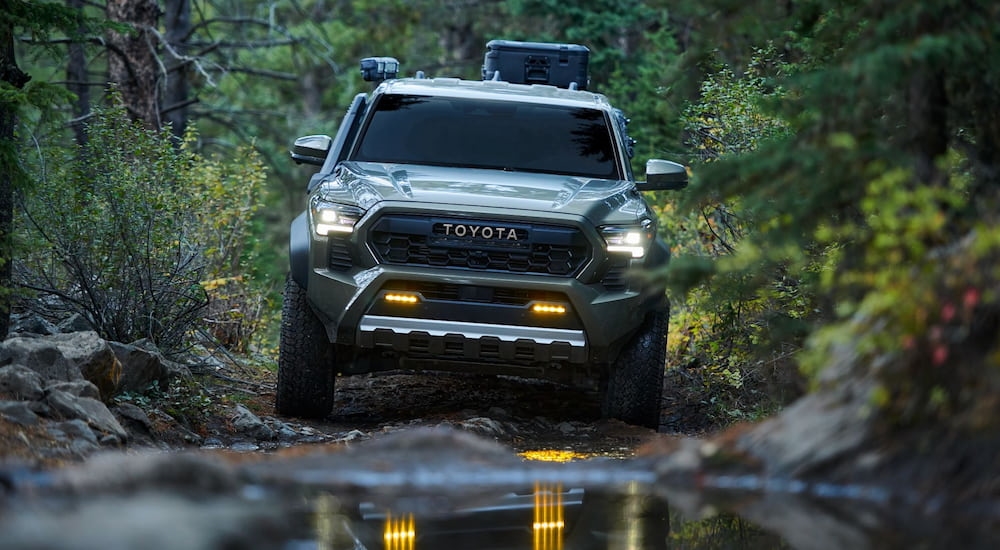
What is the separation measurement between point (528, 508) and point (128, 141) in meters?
6.15

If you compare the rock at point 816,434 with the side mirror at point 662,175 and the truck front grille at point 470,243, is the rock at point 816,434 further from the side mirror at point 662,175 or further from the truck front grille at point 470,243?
the side mirror at point 662,175

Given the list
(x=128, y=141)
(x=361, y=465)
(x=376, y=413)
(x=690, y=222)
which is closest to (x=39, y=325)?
(x=128, y=141)

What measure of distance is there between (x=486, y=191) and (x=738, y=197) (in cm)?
166

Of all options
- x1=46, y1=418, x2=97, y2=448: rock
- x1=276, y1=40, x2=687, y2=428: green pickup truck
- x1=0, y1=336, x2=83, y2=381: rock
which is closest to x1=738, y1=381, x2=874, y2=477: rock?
x1=276, y1=40, x2=687, y2=428: green pickup truck

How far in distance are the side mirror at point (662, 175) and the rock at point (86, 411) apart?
398 cm

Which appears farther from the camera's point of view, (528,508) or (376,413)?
(376,413)

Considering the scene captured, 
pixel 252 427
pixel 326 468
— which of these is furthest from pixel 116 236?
pixel 326 468

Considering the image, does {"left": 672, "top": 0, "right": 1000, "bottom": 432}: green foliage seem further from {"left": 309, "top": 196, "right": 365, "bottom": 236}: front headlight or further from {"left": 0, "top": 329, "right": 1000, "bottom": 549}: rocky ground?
{"left": 309, "top": 196, "right": 365, "bottom": 236}: front headlight

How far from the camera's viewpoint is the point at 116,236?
34.1ft

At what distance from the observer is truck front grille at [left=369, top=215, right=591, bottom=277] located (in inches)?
345

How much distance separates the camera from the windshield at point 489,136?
10.0 meters

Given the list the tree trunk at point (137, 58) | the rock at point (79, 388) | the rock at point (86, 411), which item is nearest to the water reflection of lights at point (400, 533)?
the rock at point (86, 411)

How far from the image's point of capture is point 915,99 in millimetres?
6102

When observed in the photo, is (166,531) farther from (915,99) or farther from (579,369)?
(579,369)
